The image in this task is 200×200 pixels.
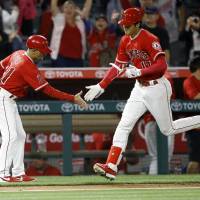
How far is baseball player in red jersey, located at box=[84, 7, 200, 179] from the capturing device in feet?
32.2

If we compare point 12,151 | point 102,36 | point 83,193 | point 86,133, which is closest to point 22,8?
point 102,36

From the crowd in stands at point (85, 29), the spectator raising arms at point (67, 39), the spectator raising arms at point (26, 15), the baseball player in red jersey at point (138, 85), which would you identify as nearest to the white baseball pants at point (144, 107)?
the baseball player in red jersey at point (138, 85)

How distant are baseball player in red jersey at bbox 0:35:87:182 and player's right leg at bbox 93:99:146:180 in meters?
0.52

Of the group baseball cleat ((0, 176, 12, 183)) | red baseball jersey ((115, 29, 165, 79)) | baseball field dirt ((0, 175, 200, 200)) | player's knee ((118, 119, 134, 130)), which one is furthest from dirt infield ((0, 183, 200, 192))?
red baseball jersey ((115, 29, 165, 79))

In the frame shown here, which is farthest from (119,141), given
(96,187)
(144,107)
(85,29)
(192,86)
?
(85,29)

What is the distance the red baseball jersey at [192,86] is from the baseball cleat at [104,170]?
2886 millimetres

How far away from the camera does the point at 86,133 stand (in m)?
13.8

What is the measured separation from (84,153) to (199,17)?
10.9 feet

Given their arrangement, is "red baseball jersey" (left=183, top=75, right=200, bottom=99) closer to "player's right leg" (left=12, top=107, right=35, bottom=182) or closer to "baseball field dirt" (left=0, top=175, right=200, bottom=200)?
"baseball field dirt" (left=0, top=175, right=200, bottom=200)

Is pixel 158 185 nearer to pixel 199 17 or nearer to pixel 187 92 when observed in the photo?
pixel 187 92

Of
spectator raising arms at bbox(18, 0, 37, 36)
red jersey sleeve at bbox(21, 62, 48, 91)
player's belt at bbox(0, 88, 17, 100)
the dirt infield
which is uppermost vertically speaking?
spectator raising arms at bbox(18, 0, 37, 36)

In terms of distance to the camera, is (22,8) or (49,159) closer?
(49,159)

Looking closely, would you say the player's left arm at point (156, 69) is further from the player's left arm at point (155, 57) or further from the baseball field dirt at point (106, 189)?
the baseball field dirt at point (106, 189)

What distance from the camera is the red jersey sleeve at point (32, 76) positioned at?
32.2ft
